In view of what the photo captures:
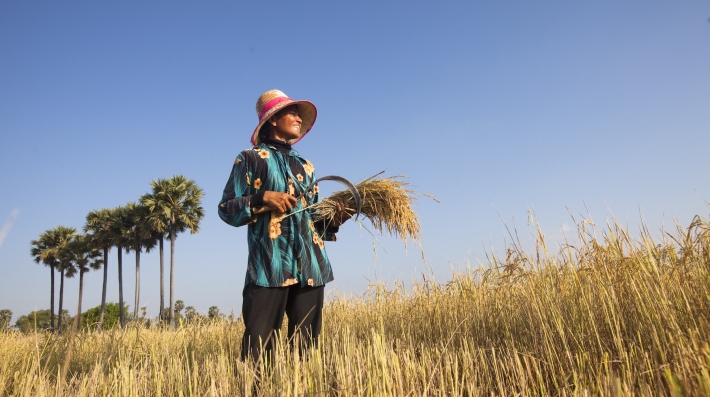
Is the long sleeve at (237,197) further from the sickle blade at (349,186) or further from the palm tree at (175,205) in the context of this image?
the palm tree at (175,205)

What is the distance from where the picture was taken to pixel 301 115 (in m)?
3.26

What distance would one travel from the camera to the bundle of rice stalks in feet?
9.07

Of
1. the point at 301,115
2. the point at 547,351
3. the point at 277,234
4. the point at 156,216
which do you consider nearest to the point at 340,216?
the point at 277,234

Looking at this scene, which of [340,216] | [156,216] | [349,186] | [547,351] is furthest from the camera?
[156,216]

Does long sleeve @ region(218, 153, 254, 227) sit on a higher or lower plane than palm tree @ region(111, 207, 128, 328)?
lower

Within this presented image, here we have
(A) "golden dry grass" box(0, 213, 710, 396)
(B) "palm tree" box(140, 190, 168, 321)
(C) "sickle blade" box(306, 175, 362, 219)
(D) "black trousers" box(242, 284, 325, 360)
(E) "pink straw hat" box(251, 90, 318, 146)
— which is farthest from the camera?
(B) "palm tree" box(140, 190, 168, 321)

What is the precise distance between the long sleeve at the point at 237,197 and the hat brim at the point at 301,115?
0.33 metres

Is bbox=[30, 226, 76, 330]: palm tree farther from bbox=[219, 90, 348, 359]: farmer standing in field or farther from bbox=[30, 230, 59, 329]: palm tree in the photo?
bbox=[219, 90, 348, 359]: farmer standing in field

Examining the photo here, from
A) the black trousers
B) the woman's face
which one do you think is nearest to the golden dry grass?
the black trousers

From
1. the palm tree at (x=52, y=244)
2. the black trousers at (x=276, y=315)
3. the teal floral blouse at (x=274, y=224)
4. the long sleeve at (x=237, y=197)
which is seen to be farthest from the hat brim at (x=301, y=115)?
the palm tree at (x=52, y=244)

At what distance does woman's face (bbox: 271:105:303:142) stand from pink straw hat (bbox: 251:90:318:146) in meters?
0.06

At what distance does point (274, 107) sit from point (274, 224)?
0.77 m

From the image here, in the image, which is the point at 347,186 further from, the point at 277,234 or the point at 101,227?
the point at 101,227

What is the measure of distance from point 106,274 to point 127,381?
33.7m
